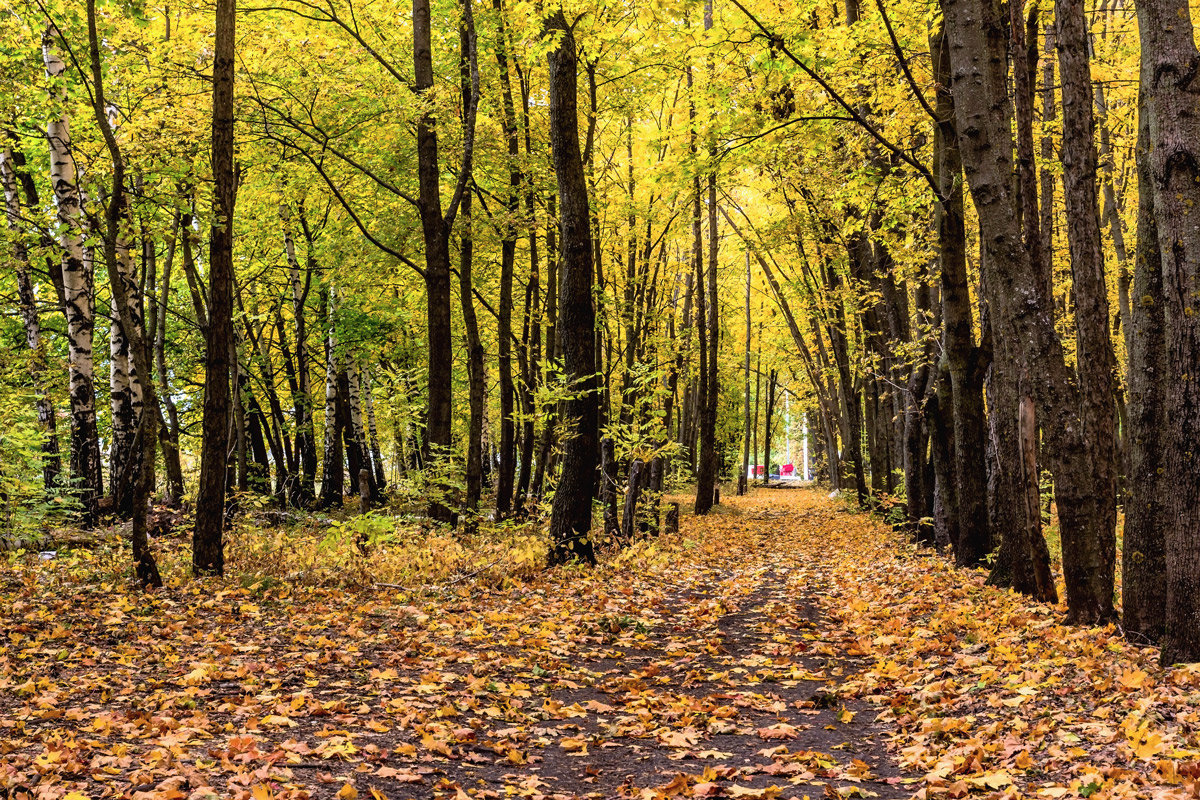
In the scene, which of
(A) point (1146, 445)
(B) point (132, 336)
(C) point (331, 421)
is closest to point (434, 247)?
(B) point (132, 336)

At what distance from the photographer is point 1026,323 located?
6.87 meters

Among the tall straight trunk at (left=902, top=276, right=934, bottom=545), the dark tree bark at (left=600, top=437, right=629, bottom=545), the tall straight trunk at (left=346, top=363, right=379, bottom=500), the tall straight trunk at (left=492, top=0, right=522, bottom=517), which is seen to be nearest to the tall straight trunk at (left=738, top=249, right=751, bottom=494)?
the dark tree bark at (left=600, top=437, right=629, bottom=545)

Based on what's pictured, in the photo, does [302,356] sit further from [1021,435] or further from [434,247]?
[1021,435]

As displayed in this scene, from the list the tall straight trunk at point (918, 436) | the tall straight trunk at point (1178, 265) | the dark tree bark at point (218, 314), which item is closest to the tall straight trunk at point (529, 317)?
the dark tree bark at point (218, 314)

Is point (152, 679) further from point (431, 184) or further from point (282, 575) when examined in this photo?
point (431, 184)

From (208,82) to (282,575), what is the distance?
853 centimetres

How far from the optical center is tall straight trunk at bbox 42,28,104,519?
502 inches

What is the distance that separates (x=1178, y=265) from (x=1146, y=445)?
165 cm

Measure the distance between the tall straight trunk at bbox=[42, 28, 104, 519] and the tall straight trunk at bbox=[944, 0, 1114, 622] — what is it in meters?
12.5

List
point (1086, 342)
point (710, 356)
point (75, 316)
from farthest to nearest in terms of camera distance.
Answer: point (710, 356) → point (75, 316) → point (1086, 342)

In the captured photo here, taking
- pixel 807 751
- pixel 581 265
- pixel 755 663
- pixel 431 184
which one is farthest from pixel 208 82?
pixel 807 751

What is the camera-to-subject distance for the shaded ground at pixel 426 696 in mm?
4336

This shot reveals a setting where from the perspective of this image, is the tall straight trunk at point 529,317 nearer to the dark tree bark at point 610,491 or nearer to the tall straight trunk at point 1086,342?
the dark tree bark at point 610,491

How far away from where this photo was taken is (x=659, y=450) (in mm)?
13391
